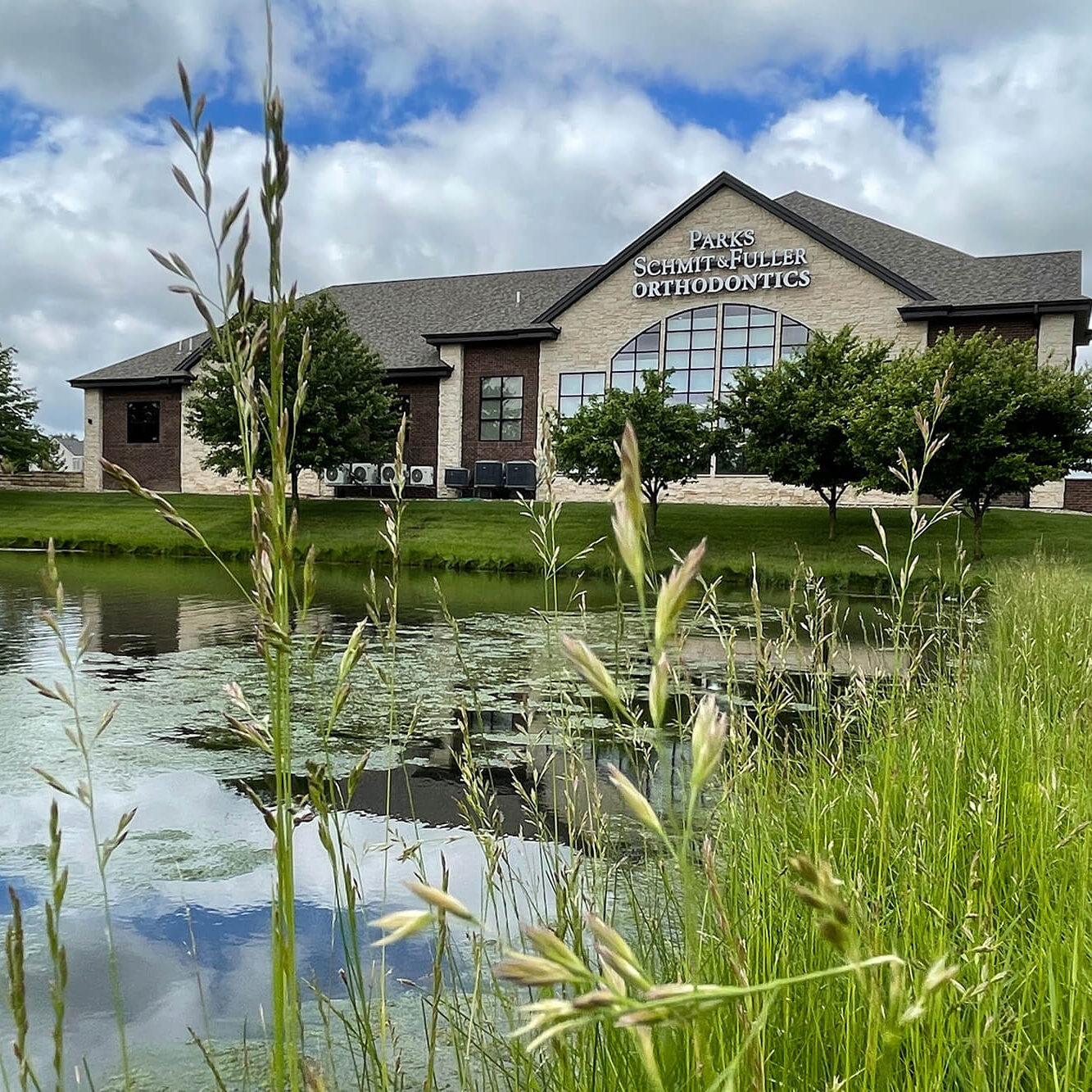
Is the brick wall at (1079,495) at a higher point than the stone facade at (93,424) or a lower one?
lower

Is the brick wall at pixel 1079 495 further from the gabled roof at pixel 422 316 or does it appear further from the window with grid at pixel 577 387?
the gabled roof at pixel 422 316

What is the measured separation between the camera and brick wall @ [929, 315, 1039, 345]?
27.6 m

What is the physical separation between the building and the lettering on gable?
51mm

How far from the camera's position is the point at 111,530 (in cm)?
2611

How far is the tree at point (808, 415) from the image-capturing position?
23047 mm

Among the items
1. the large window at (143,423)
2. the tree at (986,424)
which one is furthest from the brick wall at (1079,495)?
the large window at (143,423)

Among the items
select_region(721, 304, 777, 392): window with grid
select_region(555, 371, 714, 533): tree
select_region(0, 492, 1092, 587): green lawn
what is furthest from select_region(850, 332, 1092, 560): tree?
select_region(721, 304, 777, 392): window with grid

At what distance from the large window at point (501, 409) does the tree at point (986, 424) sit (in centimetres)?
1458

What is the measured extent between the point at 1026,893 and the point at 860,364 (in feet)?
77.4

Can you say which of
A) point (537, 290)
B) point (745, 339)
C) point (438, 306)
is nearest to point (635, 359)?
point (745, 339)

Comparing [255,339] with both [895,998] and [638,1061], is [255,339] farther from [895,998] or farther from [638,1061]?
[638,1061]

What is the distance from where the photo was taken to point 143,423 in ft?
127

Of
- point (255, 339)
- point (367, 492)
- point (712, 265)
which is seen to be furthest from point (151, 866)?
point (367, 492)

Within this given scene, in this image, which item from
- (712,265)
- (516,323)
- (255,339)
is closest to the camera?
(255,339)
